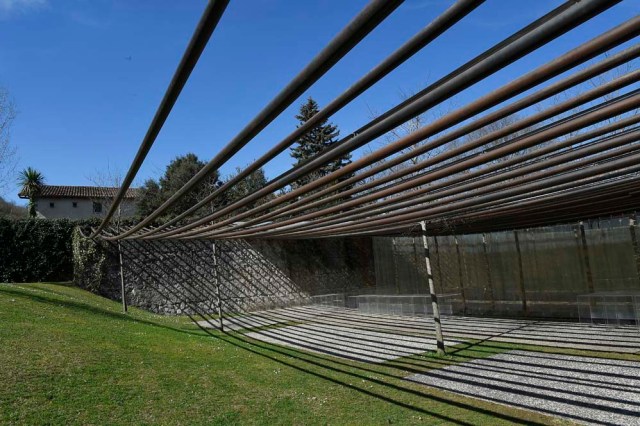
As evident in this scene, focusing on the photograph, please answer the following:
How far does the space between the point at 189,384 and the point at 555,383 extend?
4.85m

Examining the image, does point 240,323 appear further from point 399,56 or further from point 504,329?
point 399,56

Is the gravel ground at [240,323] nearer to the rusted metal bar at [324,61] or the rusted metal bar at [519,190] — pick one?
the rusted metal bar at [519,190]

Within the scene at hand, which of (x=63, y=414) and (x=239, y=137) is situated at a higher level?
(x=239, y=137)

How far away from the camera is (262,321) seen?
1449cm

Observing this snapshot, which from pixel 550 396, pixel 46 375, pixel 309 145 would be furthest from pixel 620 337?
pixel 309 145

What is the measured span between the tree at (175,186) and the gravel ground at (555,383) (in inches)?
845

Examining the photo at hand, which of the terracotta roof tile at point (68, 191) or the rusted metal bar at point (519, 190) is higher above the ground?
the terracotta roof tile at point (68, 191)

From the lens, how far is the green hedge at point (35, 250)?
1459cm

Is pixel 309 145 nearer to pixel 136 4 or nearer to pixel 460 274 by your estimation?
pixel 460 274

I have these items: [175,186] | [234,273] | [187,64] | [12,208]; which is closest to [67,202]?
[12,208]

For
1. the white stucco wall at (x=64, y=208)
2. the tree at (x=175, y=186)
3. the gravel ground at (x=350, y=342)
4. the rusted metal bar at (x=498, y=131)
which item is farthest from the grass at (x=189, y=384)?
the white stucco wall at (x=64, y=208)

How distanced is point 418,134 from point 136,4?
7.76 ft

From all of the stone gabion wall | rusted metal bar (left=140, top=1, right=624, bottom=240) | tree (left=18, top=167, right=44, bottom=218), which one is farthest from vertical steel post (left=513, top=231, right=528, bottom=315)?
tree (left=18, top=167, right=44, bottom=218)

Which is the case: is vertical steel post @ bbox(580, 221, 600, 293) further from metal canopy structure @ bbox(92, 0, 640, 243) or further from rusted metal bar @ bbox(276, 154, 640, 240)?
metal canopy structure @ bbox(92, 0, 640, 243)
